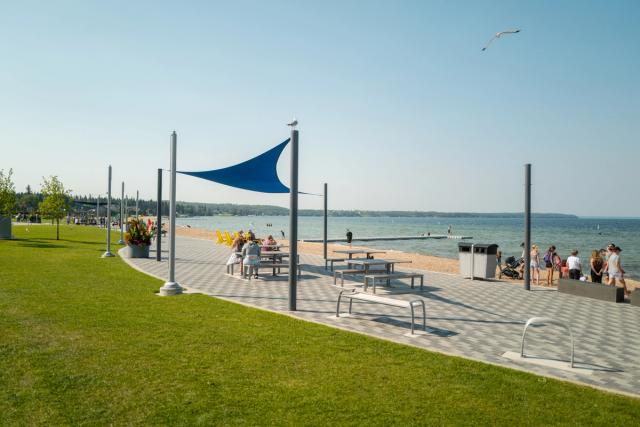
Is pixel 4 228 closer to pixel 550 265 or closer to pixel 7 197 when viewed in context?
pixel 7 197

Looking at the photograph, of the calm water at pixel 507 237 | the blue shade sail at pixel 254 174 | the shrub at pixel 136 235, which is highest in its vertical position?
the blue shade sail at pixel 254 174

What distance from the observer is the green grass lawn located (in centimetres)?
388

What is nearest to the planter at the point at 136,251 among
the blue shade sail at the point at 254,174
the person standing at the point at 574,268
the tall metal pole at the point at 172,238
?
the blue shade sail at the point at 254,174

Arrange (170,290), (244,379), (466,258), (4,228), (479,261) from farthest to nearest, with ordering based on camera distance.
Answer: (4,228)
(466,258)
(479,261)
(170,290)
(244,379)

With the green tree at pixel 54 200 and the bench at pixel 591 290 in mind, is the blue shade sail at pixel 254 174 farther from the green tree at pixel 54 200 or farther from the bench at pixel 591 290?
the green tree at pixel 54 200

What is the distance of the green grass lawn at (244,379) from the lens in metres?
3.88

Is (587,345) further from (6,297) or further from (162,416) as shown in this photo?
(6,297)

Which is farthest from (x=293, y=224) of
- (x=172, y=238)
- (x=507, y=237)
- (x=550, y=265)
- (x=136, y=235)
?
(x=507, y=237)

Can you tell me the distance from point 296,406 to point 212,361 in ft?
4.91

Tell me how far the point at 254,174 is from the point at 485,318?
22.6ft

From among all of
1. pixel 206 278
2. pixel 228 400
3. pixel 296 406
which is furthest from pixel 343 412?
pixel 206 278

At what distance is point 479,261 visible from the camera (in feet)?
44.5

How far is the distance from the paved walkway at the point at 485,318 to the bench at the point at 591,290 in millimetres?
247

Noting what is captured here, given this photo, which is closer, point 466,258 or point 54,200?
point 466,258
